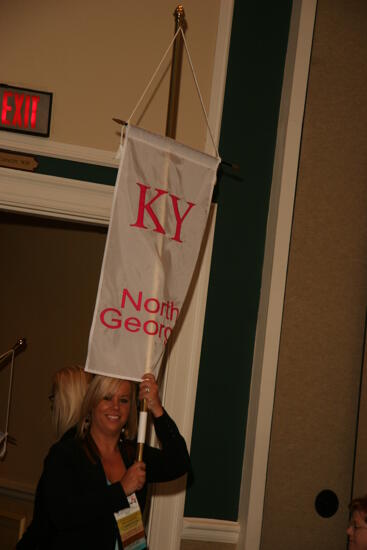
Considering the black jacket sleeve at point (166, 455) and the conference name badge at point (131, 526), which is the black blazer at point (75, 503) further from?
the black jacket sleeve at point (166, 455)

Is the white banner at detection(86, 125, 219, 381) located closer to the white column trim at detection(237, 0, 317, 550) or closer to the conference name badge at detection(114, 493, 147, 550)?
the conference name badge at detection(114, 493, 147, 550)

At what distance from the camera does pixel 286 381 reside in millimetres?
3055

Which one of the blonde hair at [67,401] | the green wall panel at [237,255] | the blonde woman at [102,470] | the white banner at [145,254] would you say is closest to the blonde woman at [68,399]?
the blonde hair at [67,401]

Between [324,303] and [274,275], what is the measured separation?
302mm

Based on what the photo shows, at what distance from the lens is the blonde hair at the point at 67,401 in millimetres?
2584

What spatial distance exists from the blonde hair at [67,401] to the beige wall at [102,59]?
3.59 ft

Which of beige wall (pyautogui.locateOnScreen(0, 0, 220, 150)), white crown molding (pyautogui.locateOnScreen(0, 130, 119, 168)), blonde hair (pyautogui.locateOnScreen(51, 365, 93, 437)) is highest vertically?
beige wall (pyautogui.locateOnScreen(0, 0, 220, 150))

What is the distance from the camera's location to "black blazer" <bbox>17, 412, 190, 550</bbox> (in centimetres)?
215

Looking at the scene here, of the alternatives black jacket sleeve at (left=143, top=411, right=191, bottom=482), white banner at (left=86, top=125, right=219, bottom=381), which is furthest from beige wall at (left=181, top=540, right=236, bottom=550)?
white banner at (left=86, top=125, right=219, bottom=381)

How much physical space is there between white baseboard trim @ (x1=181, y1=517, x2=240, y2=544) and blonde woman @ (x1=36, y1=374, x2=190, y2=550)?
542 millimetres

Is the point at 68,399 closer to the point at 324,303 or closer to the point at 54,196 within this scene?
the point at 54,196

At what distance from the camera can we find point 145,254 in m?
→ 2.42

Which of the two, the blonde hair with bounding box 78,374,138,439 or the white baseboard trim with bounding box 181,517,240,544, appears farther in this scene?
the white baseboard trim with bounding box 181,517,240,544

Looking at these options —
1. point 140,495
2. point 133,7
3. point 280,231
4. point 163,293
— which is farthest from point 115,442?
point 133,7
